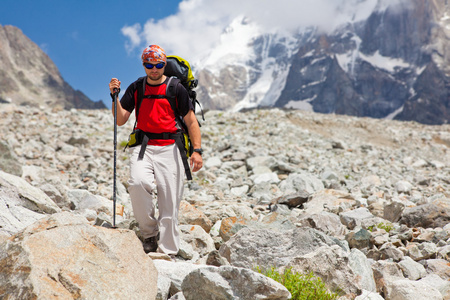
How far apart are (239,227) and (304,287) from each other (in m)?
2.16

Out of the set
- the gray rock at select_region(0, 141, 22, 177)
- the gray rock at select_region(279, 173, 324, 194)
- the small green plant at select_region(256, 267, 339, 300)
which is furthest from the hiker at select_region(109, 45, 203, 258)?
the gray rock at select_region(279, 173, 324, 194)

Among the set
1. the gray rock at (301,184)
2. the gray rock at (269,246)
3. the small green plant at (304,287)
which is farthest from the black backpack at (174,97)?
the gray rock at (301,184)

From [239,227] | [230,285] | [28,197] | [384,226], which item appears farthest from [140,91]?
[384,226]

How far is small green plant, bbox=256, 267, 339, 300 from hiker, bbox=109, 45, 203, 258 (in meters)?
1.64

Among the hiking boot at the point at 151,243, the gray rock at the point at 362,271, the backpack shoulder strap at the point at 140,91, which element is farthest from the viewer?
the backpack shoulder strap at the point at 140,91

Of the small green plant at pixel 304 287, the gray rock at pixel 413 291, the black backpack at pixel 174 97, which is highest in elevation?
the black backpack at pixel 174 97

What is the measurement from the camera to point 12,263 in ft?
10.00

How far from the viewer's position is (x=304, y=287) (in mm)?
3635

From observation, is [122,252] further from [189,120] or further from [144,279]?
[189,120]

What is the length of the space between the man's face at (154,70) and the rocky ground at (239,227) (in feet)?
6.98

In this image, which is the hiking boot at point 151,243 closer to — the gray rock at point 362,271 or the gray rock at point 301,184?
the gray rock at point 362,271

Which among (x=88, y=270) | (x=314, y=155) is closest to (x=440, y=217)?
(x=88, y=270)

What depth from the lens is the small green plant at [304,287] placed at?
11.8ft

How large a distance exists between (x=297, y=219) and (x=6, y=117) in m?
19.4
